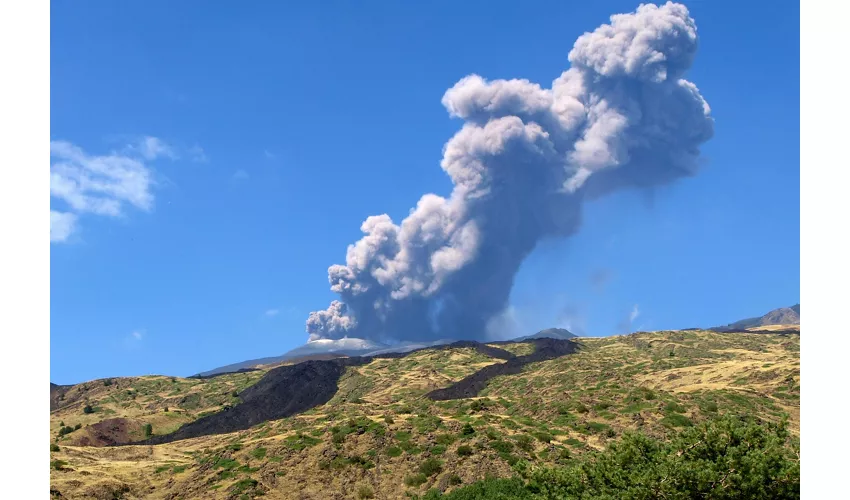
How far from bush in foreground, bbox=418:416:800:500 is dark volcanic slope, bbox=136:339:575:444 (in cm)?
8118

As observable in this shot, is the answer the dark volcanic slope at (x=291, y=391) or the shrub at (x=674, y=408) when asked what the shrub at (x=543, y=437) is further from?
the dark volcanic slope at (x=291, y=391)

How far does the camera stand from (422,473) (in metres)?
49.3

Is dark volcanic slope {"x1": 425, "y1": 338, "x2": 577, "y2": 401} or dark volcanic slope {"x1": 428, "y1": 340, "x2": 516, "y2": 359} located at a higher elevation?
dark volcanic slope {"x1": 428, "y1": 340, "x2": 516, "y2": 359}

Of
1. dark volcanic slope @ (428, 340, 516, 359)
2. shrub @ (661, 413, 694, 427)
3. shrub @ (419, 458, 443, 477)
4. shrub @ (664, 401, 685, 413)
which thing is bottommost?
shrub @ (419, 458, 443, 477)

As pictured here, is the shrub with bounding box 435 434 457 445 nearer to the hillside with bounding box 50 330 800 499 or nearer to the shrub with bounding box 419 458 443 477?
the hillside with bounding box 50 330 800 499

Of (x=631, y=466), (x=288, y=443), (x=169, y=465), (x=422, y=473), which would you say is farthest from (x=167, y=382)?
(x=631, y=466)

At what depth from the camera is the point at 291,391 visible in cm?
12612

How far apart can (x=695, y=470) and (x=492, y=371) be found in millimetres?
103061

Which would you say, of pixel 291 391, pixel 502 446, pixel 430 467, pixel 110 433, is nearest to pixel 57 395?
pixel 110 433

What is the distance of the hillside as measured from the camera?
168ft

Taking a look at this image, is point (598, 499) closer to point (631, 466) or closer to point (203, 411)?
point (631, 466)

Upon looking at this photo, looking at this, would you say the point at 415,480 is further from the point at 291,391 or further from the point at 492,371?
the point at 291,391

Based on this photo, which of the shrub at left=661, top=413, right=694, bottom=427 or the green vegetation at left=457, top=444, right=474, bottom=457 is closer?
the green vegetation at left=457, top=444, right=474, bottom=457

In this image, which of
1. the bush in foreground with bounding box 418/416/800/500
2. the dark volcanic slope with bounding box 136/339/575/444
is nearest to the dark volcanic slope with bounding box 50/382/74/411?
the dark volcanic slope with bounding box 136/339/575/444
